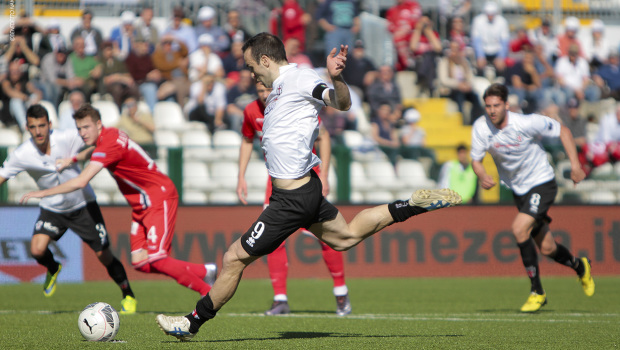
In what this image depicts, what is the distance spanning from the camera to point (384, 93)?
1734cm

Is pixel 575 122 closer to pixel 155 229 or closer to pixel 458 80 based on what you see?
pixel 458 80

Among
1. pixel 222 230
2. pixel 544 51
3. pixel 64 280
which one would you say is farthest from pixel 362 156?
pixel 544 51

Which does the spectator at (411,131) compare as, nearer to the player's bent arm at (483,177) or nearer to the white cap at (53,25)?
the player's bent arm at (483,177)

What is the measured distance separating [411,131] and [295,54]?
2.77m

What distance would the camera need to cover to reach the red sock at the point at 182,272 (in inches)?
334

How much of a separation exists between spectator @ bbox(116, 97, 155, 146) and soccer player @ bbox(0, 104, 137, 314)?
5.46m

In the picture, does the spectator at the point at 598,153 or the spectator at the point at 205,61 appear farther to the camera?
the spectator at the point at 205,61

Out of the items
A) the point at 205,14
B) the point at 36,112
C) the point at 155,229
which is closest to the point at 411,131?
the point at 205,14

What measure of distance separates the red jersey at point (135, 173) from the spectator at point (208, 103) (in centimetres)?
718

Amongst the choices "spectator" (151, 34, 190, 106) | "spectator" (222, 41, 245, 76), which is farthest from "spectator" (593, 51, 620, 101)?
"spectator" (151, 34, 190, 106)

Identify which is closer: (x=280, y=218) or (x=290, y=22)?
(x=280, y=218)

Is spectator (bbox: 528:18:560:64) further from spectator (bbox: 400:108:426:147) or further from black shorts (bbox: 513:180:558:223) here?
black shorts (bbox: 513:180:558:223)

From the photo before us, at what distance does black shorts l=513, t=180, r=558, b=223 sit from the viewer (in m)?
9.46

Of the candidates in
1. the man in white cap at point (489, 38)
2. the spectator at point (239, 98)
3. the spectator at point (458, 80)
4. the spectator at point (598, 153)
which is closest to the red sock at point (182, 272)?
the spectator at point (239, 98)
